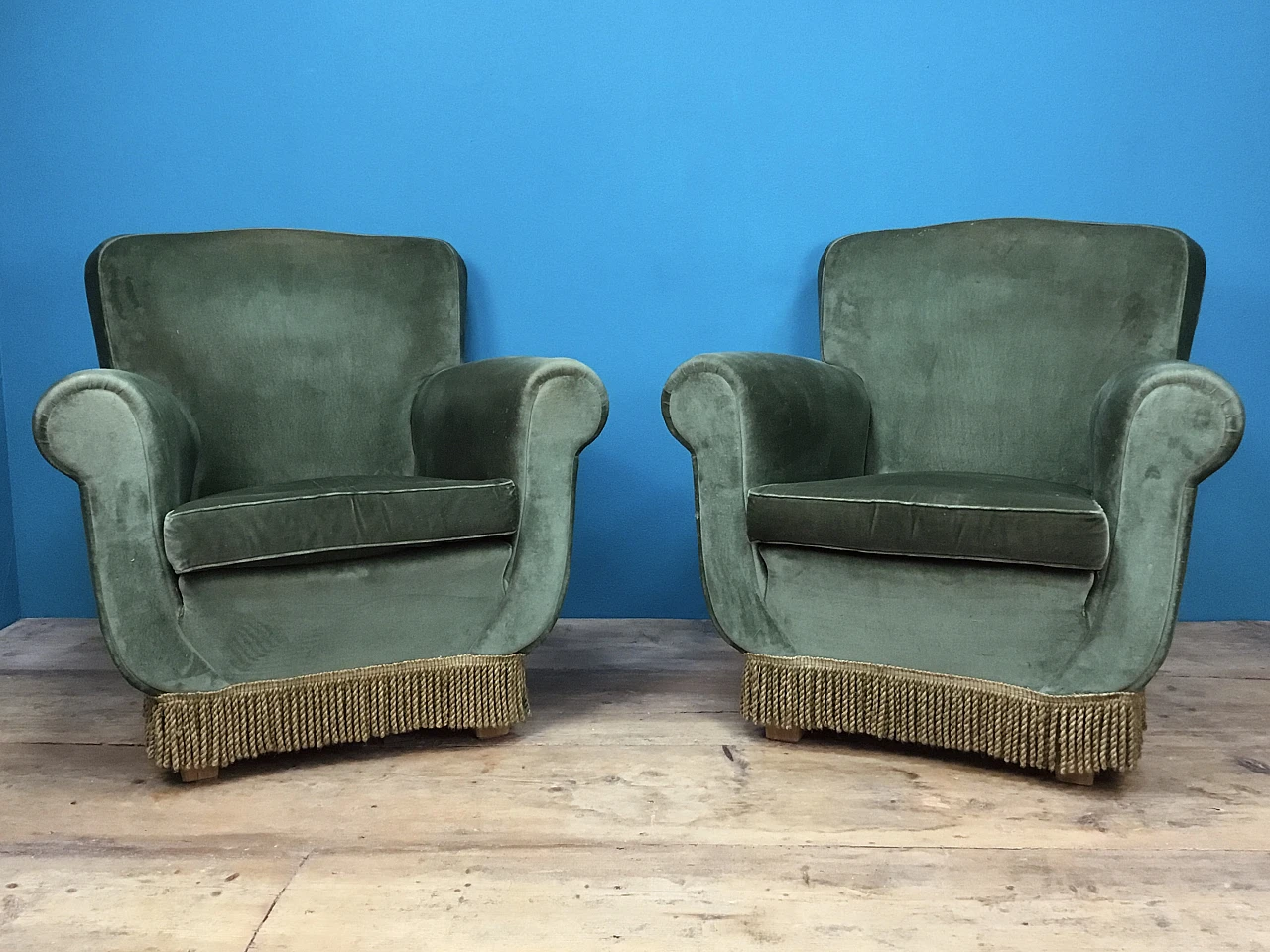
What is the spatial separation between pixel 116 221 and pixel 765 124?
1550 mm

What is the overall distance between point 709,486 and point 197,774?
926 mm

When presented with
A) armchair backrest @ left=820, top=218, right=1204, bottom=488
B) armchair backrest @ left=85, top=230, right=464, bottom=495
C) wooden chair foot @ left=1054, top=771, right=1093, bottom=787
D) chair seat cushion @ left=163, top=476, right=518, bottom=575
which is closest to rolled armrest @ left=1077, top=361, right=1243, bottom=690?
wooden chair foot @ left=1054, top=771, right=1093, bottom=787

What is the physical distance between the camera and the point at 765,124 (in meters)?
2.31

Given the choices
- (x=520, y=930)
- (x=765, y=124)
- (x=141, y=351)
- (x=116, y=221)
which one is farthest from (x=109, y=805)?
(x=765, y=124)

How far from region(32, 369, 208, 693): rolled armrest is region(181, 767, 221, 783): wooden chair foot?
130 millimetres

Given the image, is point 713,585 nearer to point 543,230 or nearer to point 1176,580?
point 1176,580

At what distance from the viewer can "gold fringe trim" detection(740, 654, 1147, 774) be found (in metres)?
1.48

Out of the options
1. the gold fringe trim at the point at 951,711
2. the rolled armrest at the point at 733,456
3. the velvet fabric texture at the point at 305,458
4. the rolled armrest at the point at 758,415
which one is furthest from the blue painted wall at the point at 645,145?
the gold fringe trim at the point at 951,711

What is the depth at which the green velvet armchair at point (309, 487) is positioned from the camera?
1478mm

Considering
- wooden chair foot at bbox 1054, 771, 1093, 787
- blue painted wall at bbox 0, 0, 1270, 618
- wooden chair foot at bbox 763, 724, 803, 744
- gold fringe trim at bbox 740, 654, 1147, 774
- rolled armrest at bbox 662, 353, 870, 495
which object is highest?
blue painted wall at bbox 0, 0, 1270, 618

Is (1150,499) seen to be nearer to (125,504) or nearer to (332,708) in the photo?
(332,708)

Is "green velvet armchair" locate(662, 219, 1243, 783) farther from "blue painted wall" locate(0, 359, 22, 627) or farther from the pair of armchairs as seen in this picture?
"blue painted wall" locate(0, 359, 22, 627)

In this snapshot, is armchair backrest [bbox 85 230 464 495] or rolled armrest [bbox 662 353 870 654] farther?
armchair backrest [bbox 85 230 464 495]

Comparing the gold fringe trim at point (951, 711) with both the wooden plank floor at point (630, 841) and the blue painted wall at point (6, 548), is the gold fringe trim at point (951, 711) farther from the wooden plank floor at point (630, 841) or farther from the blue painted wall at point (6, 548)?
the blue painted wall at point (6, 548)
